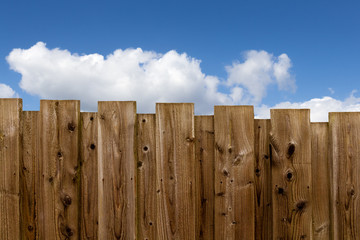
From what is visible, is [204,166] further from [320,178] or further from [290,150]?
[320,178]

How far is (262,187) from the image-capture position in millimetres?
3066

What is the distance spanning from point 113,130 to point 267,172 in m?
1.71

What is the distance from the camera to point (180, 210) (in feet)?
9.72

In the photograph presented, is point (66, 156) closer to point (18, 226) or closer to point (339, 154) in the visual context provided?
point (18, 226)

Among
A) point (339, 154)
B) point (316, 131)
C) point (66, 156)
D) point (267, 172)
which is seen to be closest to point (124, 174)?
point (66, 156)

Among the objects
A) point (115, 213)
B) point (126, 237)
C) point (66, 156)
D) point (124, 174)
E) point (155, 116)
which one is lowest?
point (126, 237)

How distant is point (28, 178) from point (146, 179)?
130 cm

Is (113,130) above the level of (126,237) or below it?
above

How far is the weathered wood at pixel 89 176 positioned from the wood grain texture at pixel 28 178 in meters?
0.54

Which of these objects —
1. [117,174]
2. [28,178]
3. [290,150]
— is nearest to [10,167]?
[28,178]

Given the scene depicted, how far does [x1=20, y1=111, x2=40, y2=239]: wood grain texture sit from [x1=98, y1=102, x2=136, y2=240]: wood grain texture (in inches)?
29.8

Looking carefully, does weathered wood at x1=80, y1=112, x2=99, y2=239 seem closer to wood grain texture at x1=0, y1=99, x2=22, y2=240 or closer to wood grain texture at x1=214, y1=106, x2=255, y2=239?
wood grain texture at x1=0, y1=99, x2=22, y2=240

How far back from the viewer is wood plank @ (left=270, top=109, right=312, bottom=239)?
9.93 ft

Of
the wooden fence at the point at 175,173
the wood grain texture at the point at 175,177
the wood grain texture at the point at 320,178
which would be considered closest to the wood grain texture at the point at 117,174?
the wooden fence at the point at 175,173
